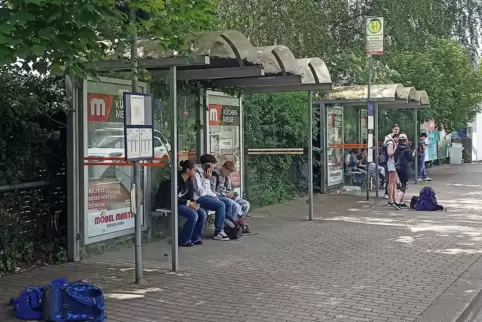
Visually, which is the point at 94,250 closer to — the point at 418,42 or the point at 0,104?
the point at 0,104

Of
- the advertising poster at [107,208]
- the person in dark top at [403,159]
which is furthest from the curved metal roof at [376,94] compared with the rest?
the advertising poster at [107,208]

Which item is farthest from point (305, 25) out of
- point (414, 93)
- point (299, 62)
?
point (299, 62)

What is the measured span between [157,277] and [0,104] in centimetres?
264

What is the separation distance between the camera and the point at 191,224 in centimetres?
910

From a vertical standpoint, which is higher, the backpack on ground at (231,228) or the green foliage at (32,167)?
the green foliage at (32,167)

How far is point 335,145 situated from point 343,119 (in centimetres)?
89

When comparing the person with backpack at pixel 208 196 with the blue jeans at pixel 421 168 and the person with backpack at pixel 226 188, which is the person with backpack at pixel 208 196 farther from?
the blue jeans at pixel 421 168

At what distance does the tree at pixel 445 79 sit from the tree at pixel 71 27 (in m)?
16.8

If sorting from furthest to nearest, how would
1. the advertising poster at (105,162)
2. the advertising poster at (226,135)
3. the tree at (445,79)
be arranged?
1. the tree at (445,79)
2. the advertising poster at (226,135)
3. the advertising poster at (105,162)

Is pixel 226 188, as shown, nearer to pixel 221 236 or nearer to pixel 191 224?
pixel 221 236

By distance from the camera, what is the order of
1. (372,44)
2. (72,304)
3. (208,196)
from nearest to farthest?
(72,304) < (208,196) < (372,44)

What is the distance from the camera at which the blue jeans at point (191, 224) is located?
903 cm

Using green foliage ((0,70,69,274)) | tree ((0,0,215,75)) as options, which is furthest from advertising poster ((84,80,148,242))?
tree ((0,0,215,75))

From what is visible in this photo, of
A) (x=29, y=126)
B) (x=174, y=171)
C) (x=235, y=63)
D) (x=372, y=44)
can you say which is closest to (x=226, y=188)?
(x=235, y=63)
